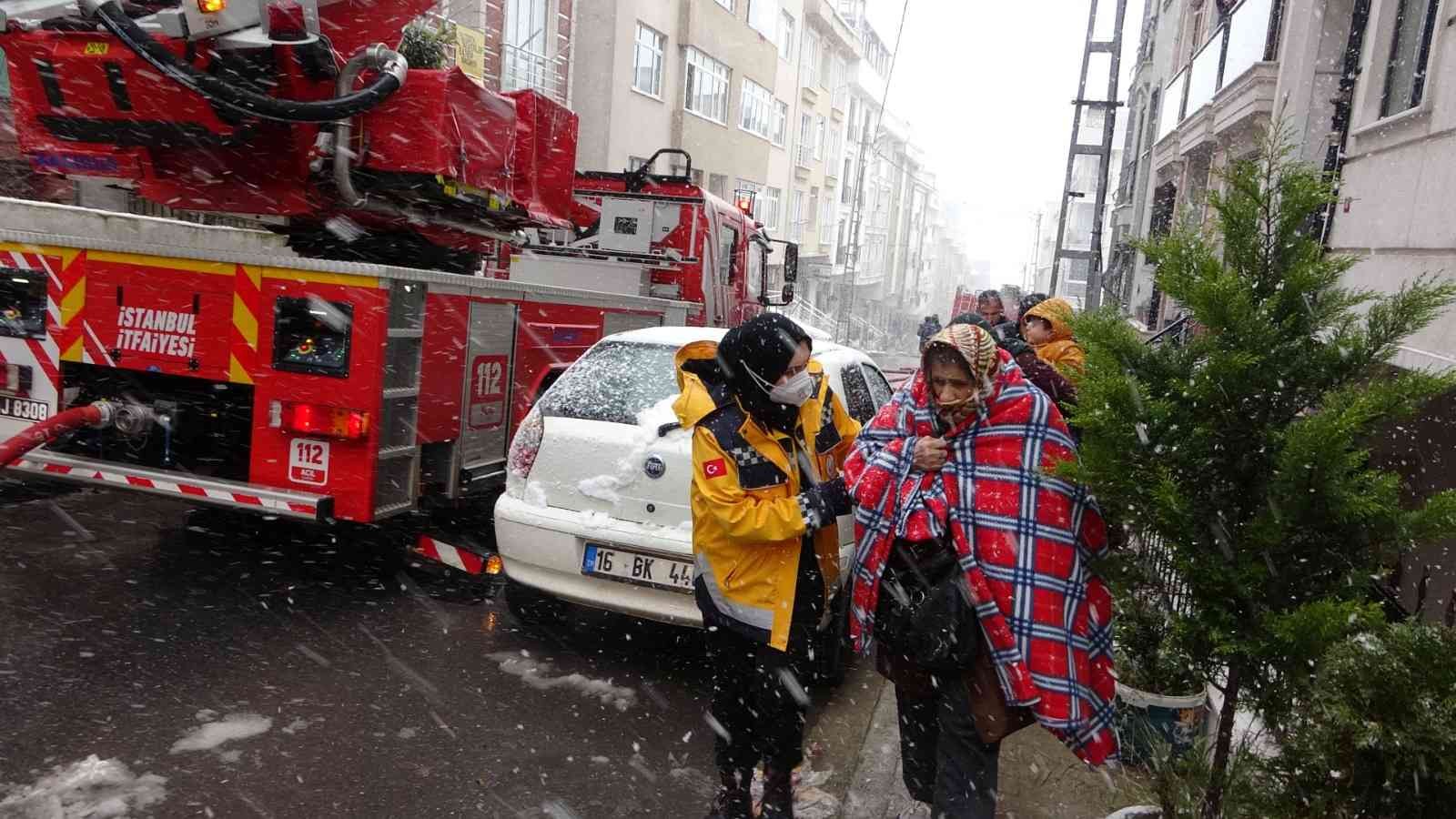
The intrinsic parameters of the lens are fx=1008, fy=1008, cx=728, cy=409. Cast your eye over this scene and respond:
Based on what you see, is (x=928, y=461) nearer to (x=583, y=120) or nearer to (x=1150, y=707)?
(x=1150, y=707)

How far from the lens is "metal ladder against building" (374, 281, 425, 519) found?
5.24m

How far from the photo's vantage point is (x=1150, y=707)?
12.6ft

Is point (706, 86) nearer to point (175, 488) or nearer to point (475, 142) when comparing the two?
point (475, 142)

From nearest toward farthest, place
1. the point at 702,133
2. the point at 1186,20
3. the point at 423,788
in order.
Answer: the point at 423,788 → the point at 1186,20 → the point at 702,133

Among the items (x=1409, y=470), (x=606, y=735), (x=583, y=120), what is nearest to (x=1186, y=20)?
(x=583, y=120)

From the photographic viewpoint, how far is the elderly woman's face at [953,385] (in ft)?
9.64

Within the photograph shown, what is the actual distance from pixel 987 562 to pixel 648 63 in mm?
22604

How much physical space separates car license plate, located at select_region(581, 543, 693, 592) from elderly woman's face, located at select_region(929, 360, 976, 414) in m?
1.96

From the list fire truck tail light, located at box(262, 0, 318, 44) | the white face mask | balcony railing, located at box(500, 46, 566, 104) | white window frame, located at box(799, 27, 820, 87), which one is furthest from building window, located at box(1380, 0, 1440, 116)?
white window frame, located at box(799, 27, 820, 87)

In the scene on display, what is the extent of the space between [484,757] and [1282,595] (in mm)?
2889

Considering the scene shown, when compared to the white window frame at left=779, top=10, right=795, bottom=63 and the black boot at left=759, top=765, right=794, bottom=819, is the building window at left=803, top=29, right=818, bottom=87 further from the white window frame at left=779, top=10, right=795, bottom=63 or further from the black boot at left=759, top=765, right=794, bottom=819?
the black boot at left=759, top=765, right=794, bottom=819

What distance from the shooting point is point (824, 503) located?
3.07m

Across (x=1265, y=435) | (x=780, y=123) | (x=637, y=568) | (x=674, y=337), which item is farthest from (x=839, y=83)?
(x=1265, y=435)

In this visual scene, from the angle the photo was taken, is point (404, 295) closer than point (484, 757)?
No
